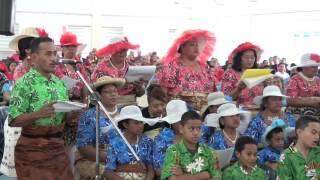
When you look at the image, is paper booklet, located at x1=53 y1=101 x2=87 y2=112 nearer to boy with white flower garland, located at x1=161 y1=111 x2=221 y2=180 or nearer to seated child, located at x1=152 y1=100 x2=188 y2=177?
boy with white flower garland, located at x1=161 y1=111 x2=221 y2=180

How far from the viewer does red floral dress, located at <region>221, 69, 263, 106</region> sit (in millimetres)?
4227

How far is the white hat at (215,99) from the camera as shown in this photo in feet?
12.7

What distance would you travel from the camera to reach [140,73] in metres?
4.59

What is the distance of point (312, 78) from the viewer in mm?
4367

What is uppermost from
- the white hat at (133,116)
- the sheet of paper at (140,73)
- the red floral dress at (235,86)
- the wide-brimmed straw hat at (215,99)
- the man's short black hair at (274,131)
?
the sheet of paper at (140,73)

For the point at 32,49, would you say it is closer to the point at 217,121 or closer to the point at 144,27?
the point at 217,121

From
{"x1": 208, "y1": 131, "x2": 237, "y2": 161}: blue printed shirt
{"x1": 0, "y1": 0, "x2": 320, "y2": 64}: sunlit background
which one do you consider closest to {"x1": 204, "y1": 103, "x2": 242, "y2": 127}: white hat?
{"x1": 208, "y1": 131, "x2": 237, "y2": 161}: blue printed shirt

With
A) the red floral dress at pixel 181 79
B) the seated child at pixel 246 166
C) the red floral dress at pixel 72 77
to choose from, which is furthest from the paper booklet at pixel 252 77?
the red floral dress at pixel 72 77

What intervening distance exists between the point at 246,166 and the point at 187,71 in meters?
0.95

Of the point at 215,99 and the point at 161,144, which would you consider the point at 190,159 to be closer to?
the point at 161,144

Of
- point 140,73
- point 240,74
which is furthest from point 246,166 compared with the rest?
point 140,73

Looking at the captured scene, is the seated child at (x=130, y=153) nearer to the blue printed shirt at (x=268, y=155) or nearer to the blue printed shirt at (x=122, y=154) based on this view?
the blue printed shirt at (x=122, y=154)

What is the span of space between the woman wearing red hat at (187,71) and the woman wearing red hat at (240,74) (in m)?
0.22

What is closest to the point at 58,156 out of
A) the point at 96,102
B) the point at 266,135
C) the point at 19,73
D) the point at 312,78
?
the point at 96,102
